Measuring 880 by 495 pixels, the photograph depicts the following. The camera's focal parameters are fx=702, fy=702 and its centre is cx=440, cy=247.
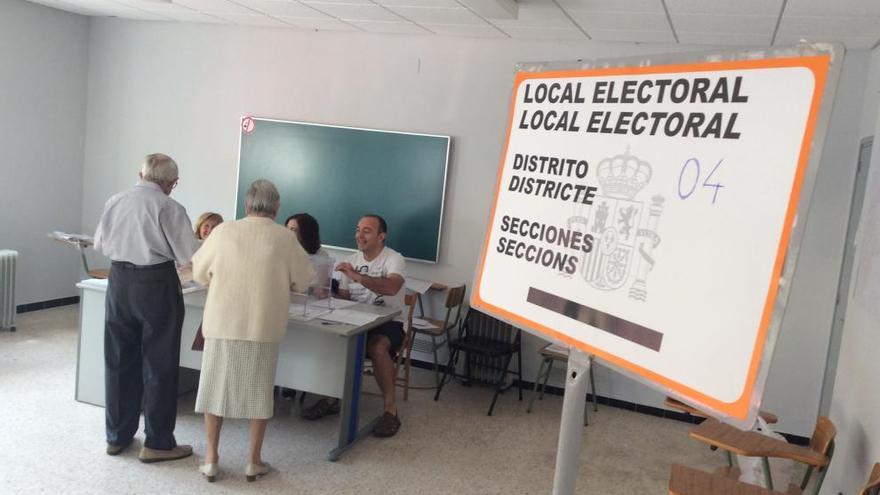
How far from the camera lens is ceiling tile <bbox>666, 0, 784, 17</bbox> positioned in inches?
144

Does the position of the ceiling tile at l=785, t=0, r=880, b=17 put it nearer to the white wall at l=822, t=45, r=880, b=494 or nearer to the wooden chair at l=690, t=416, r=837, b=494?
the white wall at l=822, t=45, r=880, b=494

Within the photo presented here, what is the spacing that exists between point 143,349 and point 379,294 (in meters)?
1.46

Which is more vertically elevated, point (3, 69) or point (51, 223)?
point (3, 69)

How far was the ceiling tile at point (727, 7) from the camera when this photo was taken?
12.0ft

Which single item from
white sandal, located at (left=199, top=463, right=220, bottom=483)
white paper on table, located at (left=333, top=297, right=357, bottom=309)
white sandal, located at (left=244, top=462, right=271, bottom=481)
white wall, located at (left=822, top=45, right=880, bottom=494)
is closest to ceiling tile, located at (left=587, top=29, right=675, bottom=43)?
white wall, located at (left=822, top=45, right=880, bottom=494)

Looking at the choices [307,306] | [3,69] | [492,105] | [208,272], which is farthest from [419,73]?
[3,69]

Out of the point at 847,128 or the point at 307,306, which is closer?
the point at 307,306

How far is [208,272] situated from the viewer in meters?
3.35

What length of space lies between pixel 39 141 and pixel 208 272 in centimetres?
402

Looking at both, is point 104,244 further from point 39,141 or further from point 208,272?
point 39,141

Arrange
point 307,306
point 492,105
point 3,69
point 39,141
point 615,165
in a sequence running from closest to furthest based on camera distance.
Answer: point 615,165 < point 307,306 < point 492,105 < point 3,69 < point 39,141

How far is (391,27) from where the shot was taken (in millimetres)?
5469

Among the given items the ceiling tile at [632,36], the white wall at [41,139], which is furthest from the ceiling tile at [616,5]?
the white wall at [41,139]

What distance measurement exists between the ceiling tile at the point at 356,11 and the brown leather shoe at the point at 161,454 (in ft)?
9.93
